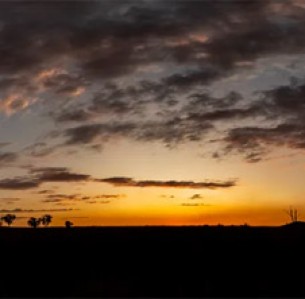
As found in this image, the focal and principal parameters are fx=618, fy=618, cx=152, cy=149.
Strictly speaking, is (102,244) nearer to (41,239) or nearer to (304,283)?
(41,239)

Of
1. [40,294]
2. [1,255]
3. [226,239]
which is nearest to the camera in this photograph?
[40,294]

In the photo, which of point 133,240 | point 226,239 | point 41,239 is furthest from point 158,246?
point 41,239

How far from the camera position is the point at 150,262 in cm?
1759

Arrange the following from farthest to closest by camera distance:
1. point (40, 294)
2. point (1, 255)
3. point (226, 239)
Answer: point (226, 239)
point (1, 255)
point (40, 294)

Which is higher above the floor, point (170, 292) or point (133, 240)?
point (133, 240)

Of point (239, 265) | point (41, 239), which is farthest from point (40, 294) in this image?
point (239, 265)

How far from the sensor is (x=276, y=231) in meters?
19.6

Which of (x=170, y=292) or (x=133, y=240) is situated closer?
(x=170, y=292)

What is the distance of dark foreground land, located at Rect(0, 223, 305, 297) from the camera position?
656 inches

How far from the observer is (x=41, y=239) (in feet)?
59.5

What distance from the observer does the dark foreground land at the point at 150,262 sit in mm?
16656

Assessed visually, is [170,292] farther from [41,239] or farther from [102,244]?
[41,239]

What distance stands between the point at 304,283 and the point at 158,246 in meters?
4.27

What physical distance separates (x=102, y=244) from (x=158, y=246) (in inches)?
64.9
